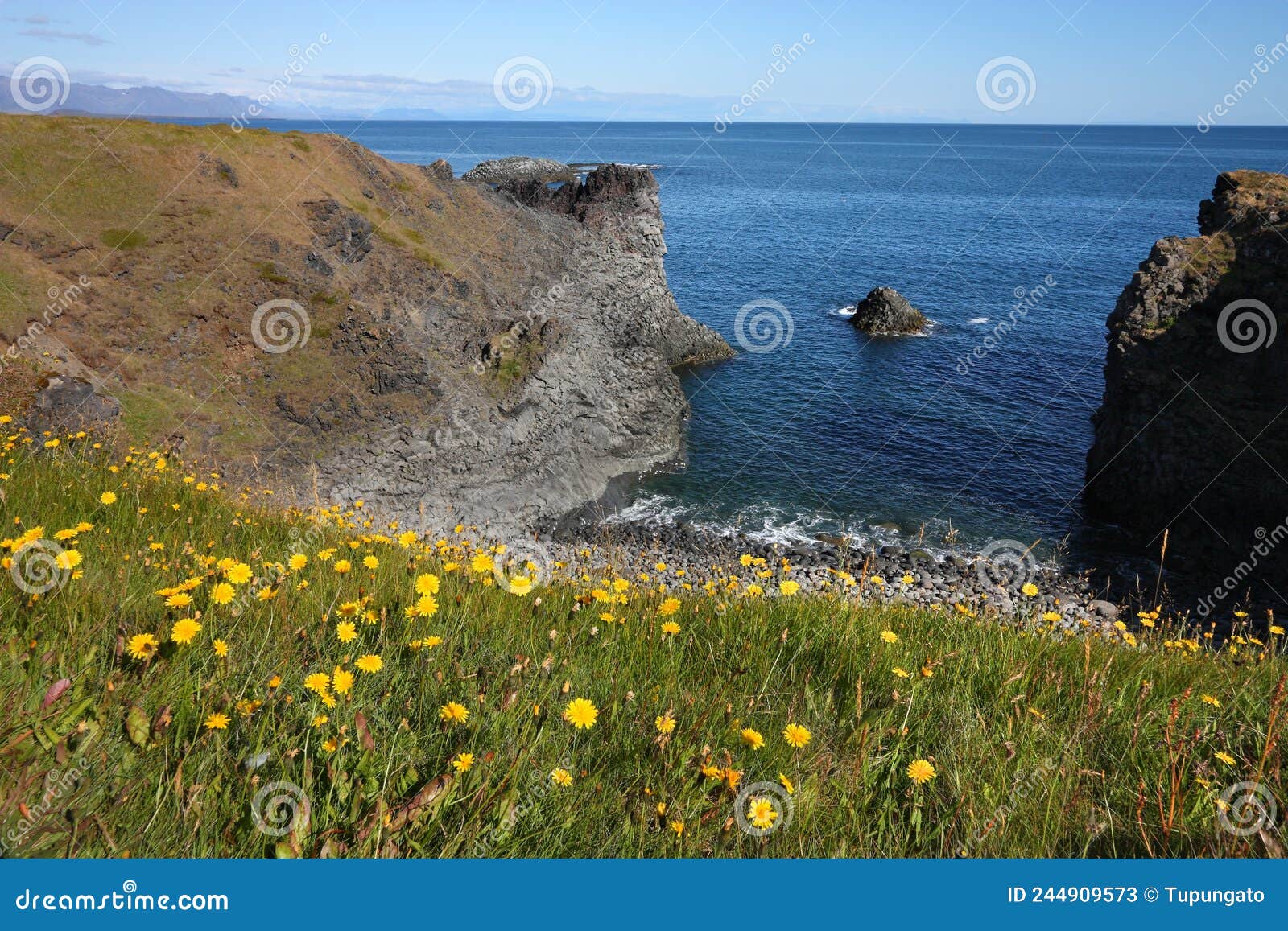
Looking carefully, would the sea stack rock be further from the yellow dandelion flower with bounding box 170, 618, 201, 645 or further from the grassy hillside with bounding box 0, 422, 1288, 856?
the yellow dandelion flower with bounding box 170, 618, 201, 645

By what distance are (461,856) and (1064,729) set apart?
10.1ft

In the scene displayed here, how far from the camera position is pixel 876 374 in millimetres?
45062

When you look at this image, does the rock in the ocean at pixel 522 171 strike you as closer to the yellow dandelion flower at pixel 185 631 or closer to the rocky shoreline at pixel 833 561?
the rocky shoreline at pixel 833 561

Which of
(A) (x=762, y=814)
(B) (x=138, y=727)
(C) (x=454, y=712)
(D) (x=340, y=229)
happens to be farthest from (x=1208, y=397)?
(D) (x=340, y=229)

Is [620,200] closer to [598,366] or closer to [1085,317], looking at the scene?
[598,366]

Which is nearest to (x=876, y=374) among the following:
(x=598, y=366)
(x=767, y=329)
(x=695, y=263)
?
(x=767, y=329)

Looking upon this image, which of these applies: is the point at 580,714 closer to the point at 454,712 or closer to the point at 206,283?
the point at 454,712

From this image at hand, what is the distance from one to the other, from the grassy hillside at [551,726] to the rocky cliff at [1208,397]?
2887 centimetres

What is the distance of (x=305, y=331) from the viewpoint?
1100 inches

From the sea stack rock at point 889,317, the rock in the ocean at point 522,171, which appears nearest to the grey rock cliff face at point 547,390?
the sea stack rock at point 889,317

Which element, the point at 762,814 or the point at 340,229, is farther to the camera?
the point at 340,229

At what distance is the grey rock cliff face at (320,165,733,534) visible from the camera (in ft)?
88.6

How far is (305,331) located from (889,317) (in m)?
38.7

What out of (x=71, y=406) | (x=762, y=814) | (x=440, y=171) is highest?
(x=440, y=171)
